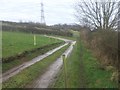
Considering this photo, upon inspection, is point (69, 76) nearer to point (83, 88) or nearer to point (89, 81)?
point (89, 81)

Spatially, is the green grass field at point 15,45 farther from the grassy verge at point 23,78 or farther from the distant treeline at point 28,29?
the distant treeline at point 28,29

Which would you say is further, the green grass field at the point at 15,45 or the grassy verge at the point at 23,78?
the green grass field at the point at 15,45

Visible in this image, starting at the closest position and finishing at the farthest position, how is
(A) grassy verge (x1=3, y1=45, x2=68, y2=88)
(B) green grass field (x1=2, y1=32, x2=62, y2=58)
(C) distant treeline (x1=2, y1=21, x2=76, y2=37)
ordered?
(A) grassy verge (x1=3, y1=45, x2=68, y2=88) < (B) green grass field (x1=2, y1=32, x2=62, y2=58) < (C) distant treeline (x1=2, y1=21, x2=76, y2=37)

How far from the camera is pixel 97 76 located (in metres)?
16.3

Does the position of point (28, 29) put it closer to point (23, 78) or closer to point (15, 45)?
point (15, 45)

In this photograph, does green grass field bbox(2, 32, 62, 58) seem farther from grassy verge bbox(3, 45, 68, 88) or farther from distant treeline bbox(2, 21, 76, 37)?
distant treeline bbox(2, 21, 76, 37)

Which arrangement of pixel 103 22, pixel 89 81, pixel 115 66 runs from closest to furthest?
pixel 89 81 < pixel 115 66 < pixel 103 22

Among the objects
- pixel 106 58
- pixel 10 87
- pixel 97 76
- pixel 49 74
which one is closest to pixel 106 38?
pixel 106 58

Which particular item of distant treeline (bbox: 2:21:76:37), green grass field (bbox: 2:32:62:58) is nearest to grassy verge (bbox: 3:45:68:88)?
green grass field (bbox: 2:32:62:58)

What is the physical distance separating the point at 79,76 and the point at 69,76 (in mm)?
522

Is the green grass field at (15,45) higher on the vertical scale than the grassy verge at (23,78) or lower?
higher

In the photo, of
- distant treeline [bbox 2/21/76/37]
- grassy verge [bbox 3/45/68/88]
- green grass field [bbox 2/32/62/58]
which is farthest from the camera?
distant treeline [bbox 2/21/76/37]

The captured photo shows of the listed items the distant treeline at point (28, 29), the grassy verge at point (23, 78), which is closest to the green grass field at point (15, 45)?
the grassy verge at point (23, 78)

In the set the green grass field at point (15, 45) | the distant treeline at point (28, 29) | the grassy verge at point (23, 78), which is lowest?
the grassy verge at point (23, 78)
